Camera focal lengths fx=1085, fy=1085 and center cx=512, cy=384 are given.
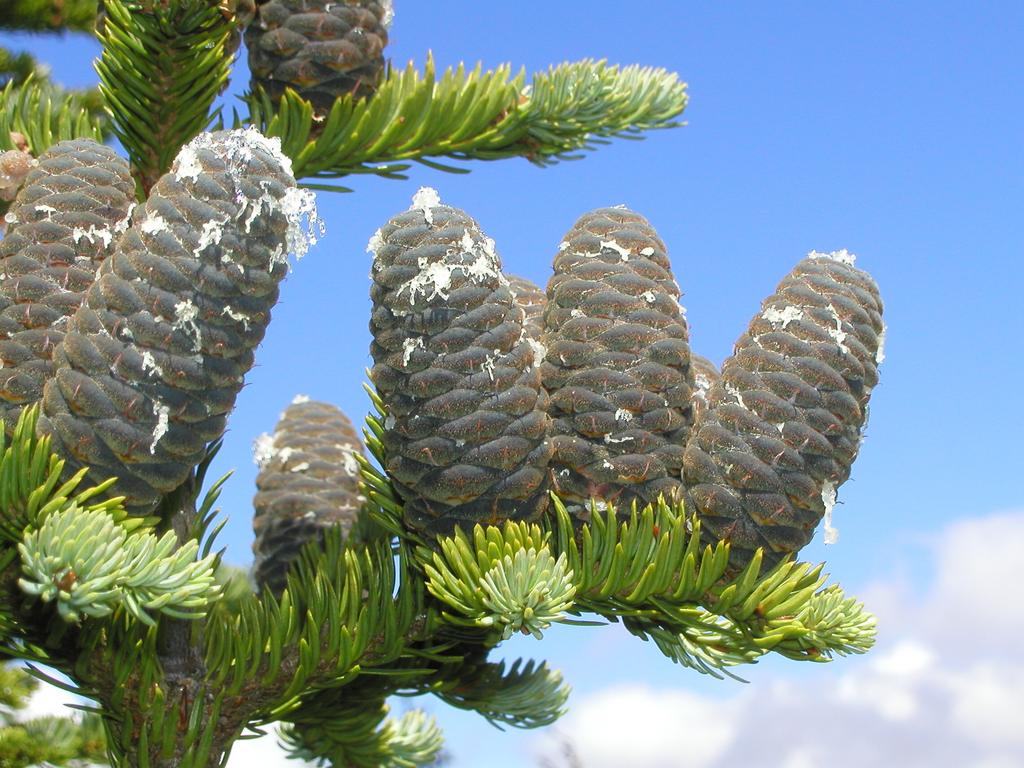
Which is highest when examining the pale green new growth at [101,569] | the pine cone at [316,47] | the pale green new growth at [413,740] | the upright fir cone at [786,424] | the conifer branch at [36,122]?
the pine cone at [316,47]

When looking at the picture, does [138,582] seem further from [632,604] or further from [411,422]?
[632,604]

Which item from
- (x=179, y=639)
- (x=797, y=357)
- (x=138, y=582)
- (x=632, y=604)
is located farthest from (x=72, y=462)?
(x=797, y=357)

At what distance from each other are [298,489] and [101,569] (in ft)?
1.81

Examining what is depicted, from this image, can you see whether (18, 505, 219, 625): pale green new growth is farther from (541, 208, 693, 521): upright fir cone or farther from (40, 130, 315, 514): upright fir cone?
(541, 208, 693, 521): upright fir cone

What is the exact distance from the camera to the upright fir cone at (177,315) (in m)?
0.88

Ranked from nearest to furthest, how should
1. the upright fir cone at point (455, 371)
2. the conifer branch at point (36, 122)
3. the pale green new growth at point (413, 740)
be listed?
the upright fir cone at point (455, 371) → the conifer branch at point (36, 122) → the pale green new growth at point (413, 740)

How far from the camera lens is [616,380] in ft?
3.19

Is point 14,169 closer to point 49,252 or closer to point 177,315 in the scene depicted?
point 49,252

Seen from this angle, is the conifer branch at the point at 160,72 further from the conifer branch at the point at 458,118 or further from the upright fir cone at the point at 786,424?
the upright fir cone at the point at 786,424

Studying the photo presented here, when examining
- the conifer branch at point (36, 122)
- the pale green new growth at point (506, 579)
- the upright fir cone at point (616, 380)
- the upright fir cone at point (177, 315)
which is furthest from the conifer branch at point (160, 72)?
the pale green new growth at point (506, 579)

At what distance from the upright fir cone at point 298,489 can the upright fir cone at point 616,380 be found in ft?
1.45

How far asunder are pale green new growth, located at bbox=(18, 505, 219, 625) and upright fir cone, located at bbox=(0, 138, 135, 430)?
0.17 meters

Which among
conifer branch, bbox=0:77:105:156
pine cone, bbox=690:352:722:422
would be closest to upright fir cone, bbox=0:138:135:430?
conifer branch, bbox=0:77:105:156

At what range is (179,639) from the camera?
A: 1.07 m
